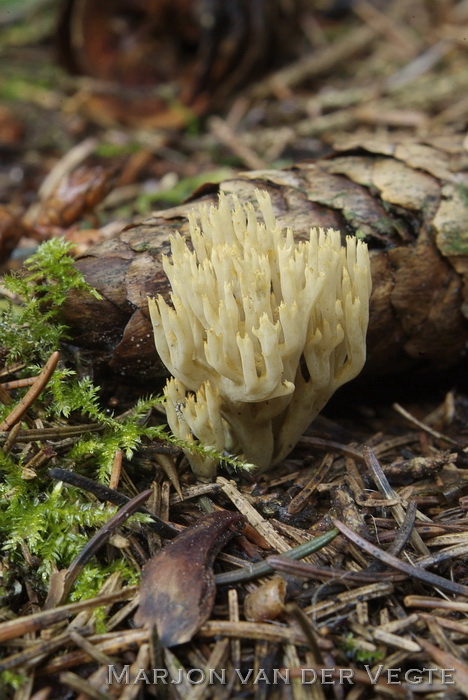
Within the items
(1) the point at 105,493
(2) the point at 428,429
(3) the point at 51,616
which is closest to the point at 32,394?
(1) the point at 105,493

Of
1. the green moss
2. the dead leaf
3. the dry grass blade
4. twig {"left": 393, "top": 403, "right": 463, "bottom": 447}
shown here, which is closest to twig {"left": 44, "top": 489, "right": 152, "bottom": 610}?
the green moss

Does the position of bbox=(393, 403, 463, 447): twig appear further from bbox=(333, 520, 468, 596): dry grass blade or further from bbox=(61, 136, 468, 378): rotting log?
bbox=(333, 520, 468, 596): dry grass blade

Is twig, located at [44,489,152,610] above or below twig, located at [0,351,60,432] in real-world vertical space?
below

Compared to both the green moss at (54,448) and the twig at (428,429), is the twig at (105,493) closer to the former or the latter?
the green moss at (54,448)

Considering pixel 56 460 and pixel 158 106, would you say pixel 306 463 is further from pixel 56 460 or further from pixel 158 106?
pixel 158 106

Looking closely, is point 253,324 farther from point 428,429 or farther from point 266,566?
point 428,429

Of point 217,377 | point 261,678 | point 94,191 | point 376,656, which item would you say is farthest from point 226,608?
point 94,191
